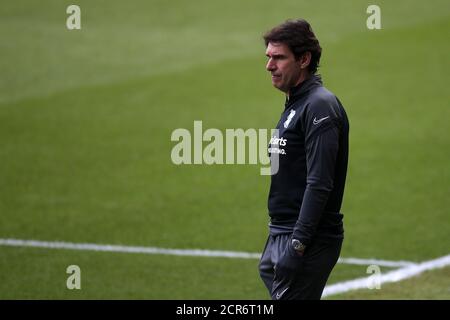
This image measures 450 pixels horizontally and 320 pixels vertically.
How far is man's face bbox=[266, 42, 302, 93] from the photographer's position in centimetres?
598

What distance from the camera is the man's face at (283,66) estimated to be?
598 centimetres

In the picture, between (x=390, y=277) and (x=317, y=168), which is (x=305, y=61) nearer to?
(x=317, y=168)

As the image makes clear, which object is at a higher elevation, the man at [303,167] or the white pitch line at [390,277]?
the man at [303,167]

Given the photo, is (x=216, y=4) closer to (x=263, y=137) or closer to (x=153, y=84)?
(x=153, y=84)

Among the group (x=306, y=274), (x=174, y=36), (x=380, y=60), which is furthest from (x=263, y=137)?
(x=306, y=274)

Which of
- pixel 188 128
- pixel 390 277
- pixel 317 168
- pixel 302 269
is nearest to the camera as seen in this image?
pixel 317 168

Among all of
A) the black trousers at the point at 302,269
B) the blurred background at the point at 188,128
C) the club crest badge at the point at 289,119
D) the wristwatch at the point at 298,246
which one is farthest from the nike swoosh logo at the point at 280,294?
the blurred background at the point at 188,128

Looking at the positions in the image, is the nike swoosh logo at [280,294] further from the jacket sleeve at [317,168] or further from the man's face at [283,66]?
the man's face at [283,66]

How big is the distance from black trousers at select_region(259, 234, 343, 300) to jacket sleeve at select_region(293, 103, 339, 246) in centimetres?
15

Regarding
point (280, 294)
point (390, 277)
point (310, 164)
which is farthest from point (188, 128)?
point (310, 164)

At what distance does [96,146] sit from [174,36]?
22.8ft

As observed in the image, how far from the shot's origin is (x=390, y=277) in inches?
401

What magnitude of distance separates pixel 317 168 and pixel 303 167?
224 mm

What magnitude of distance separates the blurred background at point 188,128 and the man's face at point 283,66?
3926 mm
